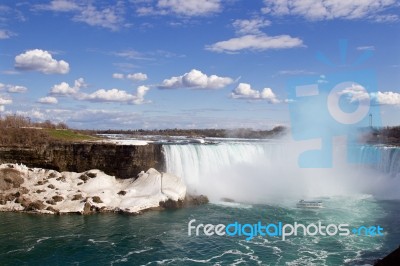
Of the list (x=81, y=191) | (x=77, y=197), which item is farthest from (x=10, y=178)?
(x=77, y=197)

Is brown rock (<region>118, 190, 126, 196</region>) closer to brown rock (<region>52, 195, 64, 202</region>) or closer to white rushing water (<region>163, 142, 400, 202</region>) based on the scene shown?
brown rock (<region>52, 195, 64, 202</region>)

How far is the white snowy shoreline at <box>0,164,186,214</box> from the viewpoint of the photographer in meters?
35.2

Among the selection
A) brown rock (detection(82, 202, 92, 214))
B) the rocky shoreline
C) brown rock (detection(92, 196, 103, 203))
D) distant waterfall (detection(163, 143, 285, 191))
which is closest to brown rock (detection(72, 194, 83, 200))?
the rocky shoreline

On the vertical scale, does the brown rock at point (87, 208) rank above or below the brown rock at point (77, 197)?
below

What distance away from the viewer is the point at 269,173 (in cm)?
4903

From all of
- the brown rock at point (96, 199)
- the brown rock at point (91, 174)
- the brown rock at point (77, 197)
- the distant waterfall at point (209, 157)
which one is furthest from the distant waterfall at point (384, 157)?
the brown rock at point (77, 197)

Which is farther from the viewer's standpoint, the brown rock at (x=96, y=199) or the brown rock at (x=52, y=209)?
the brown rock at (x=96, y=199)

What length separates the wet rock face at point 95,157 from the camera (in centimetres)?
4206

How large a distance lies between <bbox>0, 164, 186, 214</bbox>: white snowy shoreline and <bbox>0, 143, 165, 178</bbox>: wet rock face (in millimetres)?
843

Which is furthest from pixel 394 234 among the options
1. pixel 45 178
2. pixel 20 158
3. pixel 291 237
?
pixel 20 158

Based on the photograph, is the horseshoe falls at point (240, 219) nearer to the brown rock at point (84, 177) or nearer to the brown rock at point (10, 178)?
the brown rock at point (10, 178)
